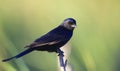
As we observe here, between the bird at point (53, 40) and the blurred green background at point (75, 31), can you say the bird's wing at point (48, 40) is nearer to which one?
the bird at point (53, 40)

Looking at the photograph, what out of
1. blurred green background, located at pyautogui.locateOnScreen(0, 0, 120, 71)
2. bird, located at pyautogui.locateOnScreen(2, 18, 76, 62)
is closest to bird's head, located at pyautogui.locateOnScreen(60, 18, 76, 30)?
bird, located at pyautogui.locateOnScreen(2, 18, 76, 62)

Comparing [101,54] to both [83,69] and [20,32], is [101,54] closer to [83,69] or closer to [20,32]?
[83,69]

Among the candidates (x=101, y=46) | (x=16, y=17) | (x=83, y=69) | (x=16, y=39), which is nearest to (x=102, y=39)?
(x=101, y=46)

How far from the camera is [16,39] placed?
1.90 m

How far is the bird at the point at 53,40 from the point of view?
4.13 feet

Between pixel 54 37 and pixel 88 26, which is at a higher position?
pixel 54 37

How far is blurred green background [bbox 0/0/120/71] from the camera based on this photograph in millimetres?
1602

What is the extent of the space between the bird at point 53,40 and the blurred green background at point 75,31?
0.10 m

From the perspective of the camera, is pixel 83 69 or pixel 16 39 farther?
pixel 16 39

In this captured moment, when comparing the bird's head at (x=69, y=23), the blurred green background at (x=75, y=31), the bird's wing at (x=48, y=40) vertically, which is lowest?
the blurred green background at (x=75, y=31)

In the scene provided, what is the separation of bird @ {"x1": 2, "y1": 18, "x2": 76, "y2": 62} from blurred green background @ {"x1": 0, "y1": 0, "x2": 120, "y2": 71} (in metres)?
0.10

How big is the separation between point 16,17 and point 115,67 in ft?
2.35

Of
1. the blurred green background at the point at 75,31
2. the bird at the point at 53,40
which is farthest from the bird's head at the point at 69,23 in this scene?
the blurred green background at the point at 75,31

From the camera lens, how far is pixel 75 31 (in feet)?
6.82
